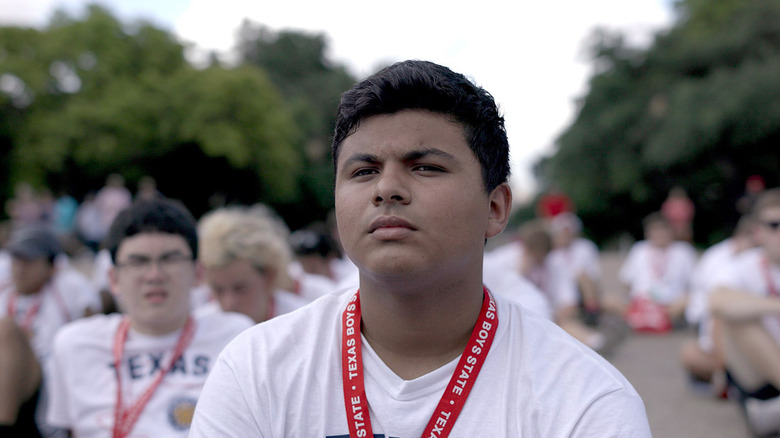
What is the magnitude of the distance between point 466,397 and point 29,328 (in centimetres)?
428

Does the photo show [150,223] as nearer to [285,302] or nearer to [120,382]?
[120,382]

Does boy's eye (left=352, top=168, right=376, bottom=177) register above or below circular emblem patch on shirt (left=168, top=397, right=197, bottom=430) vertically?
above

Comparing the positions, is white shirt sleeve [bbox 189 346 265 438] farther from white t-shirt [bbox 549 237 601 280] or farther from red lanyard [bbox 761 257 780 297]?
white t-shirt [bbox 549 237 601 280]

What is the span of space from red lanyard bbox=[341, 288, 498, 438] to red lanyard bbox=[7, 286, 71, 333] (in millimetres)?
3966

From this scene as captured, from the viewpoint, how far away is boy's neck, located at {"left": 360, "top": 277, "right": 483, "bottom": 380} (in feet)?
6.34

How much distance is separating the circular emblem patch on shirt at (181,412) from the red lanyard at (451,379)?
1.38m

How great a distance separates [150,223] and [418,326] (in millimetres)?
1846

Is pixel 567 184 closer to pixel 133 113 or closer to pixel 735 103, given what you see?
pixel 735 103

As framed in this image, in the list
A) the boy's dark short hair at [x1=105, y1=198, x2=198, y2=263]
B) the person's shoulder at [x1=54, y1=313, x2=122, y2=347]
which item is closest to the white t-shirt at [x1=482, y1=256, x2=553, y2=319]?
the boy's dark short hair at [x1=105, y1=198, x2=198, y2=263]

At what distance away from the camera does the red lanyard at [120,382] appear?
3.03 metres

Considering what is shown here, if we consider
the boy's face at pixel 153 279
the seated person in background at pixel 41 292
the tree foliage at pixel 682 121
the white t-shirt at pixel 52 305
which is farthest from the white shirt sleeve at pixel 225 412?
the tree foliage at pixel 682 121

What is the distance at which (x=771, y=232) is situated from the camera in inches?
198

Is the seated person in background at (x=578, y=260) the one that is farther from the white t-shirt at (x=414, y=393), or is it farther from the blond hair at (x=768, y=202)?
the white t-shirt at (x=414, y=393)

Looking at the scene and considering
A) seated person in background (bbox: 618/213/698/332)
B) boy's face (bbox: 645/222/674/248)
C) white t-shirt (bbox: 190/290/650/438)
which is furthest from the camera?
boy's face (bbox: 645/222/674/248)
